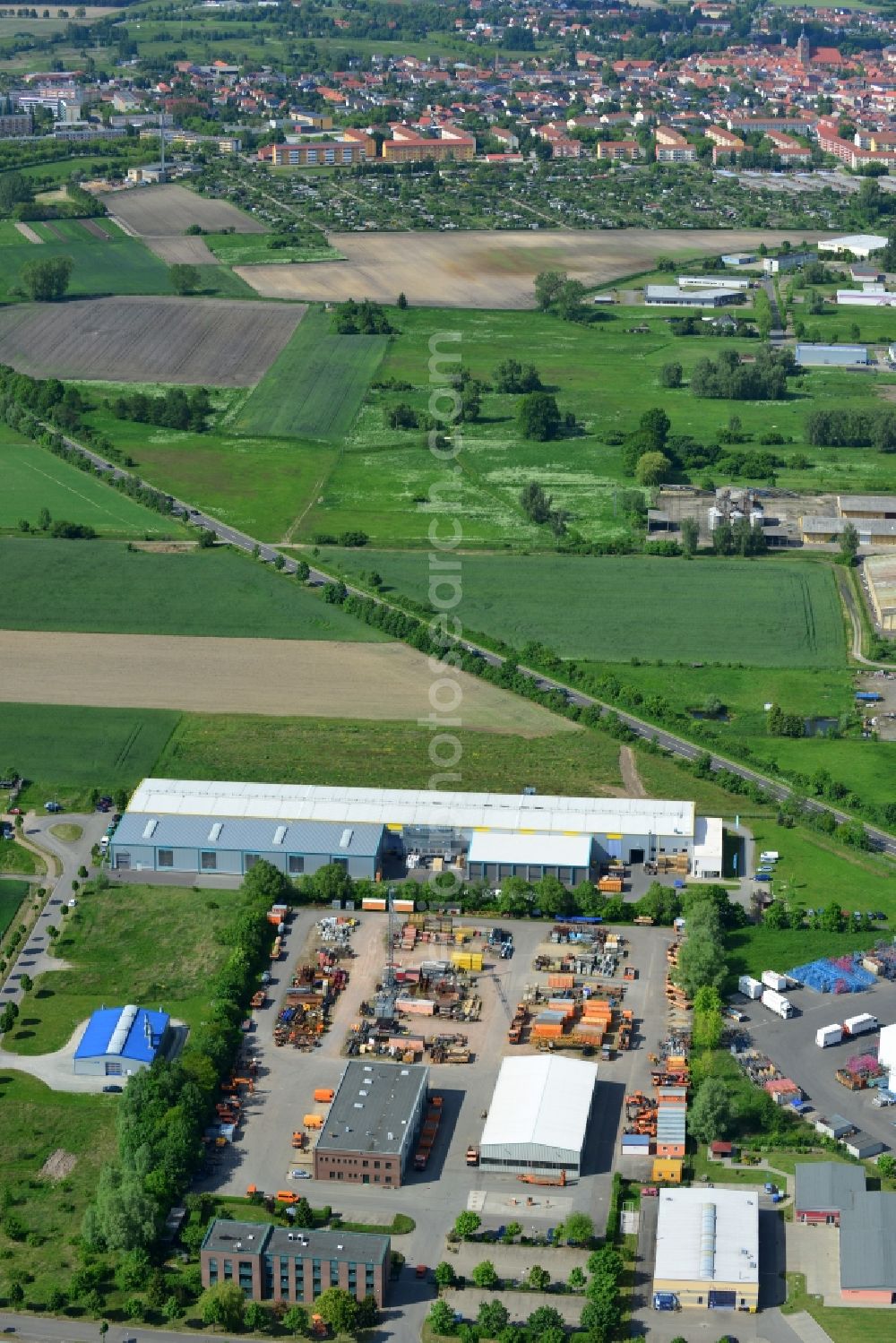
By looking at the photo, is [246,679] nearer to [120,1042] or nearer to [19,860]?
[19,860]

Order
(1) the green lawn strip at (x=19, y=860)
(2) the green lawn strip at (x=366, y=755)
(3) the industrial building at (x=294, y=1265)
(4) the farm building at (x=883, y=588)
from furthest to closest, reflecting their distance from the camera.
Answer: (4) the farm building at (x=883, y=588) → (2) the green lawn strip at (x=366, y=755) → (1) the green lawn strip at (x=19, y=860) → (3) the industrial building at (x=294, y=1265)

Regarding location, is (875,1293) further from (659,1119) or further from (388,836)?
(388,836)

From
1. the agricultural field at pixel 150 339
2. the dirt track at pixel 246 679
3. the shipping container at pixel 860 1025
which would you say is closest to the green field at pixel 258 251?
the agricultural field at pixel 150 339

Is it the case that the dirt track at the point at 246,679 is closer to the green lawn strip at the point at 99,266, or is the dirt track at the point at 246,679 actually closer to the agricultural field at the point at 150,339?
the agricultural field at the point at 150,339

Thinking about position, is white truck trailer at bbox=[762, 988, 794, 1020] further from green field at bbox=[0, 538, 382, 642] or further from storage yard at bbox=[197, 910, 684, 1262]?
green field at bbox=[0, 538, 382, 642]

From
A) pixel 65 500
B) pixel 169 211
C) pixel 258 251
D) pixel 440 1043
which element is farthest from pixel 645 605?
pixel 169 211

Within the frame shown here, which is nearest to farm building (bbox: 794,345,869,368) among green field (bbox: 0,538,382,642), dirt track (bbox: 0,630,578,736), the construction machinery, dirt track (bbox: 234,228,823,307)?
dirt track (bbox: 234,228,823,307)
